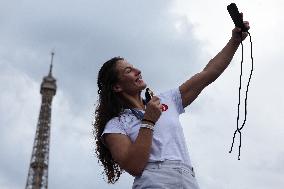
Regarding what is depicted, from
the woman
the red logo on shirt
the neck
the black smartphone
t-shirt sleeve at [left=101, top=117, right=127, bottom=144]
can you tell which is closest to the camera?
the woman

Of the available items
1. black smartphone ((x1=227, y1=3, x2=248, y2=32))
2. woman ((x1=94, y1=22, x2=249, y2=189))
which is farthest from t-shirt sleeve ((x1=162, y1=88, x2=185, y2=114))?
black smartphone ((x1=227, y1=3, x2=248, y2=32))

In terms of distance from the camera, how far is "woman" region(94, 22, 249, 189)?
3.89 m

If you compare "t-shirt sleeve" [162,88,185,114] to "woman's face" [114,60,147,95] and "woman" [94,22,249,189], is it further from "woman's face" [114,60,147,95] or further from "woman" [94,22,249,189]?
"woman's face" [114,60,147,95]

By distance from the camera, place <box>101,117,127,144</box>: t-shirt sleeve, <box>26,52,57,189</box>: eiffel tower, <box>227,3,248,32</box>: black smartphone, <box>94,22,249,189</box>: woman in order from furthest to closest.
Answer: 1. <box>26,52,57,189</box>: eiffel tower
2. <box>227,3,248,32</box>: black smartphone
3. <box>101,117,127,144</box>: t-shirt sleeve
4. <box>94,22,249,189</box>: woman

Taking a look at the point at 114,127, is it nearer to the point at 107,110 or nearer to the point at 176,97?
the point at 107,110

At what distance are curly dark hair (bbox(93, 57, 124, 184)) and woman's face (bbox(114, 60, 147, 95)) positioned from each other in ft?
0.15

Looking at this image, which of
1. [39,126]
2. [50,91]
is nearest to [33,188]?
[39,126]

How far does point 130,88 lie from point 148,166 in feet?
2.23

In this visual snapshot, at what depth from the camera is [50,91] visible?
2928 inches

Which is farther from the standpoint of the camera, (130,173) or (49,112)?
(49,112)

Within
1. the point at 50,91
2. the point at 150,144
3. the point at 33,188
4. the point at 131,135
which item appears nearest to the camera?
the point at 150,144

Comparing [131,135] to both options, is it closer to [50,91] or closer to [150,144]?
[150,144]

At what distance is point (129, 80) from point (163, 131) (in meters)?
0.53

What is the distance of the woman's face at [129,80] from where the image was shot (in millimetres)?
4355
